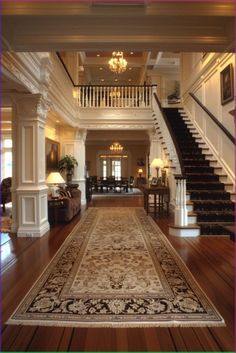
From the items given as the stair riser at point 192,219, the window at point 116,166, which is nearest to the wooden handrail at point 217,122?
the stair riser at point 192,219

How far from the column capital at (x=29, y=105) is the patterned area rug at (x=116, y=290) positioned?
2549mm

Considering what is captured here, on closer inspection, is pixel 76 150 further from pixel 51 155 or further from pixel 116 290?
pixel 116 290

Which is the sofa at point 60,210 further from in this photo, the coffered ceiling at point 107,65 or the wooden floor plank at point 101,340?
the coffered ceiling at point 107,65

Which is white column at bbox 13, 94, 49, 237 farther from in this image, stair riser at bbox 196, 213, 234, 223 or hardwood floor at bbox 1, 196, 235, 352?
stair riser at bbox 196, 213, 234, 223

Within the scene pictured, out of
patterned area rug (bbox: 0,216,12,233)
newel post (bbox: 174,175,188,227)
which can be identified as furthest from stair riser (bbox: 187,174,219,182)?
patterned area rug (bbox: 0,216,12,233)

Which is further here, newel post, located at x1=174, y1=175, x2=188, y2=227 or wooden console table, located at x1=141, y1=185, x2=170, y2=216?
wooden console table, located at x1=141, y1=185, x2=170, y2=216

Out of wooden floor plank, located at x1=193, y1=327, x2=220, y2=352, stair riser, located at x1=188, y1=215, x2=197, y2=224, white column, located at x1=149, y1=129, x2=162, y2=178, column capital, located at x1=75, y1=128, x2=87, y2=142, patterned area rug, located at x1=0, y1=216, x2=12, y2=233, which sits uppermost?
column capital, located at x1=75, y1=128, x2=87, y2=142

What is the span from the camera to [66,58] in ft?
33.8

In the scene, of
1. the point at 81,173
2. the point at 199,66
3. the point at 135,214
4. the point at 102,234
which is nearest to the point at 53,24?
the point at 102,234

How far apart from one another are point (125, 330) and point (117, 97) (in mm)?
9477

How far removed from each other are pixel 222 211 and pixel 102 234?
2599 mm

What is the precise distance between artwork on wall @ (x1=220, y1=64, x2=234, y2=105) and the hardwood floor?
3.60 metres

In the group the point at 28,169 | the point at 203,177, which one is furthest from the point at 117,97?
the point at 28,169

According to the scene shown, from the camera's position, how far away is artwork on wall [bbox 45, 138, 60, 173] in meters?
8.16
